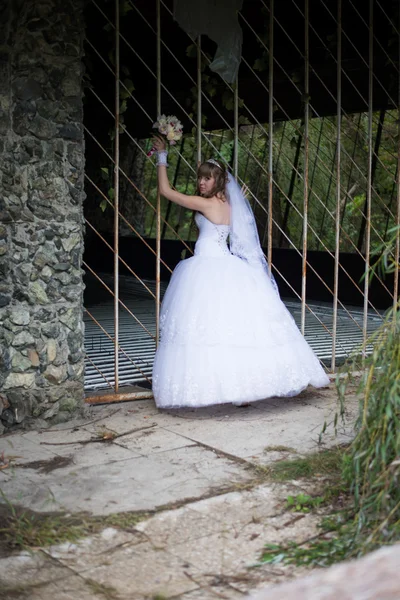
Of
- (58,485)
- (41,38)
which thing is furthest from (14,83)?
(58,485)

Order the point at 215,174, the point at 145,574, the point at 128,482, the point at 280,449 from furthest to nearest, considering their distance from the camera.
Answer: the point at 215,174, the point at 280,449, the point at 128,482, the point at 145,574

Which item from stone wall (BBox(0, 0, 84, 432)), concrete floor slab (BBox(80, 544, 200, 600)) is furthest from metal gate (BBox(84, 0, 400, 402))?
concrete floor slab (BBox(80, 544, 200, 600))

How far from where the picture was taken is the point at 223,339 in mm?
4816

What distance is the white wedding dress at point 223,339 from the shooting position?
4738mm

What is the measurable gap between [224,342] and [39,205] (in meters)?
1.35

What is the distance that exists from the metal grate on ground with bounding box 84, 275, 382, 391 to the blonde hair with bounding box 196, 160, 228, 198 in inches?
44.2

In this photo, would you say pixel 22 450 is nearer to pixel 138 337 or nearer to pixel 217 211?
pixel 217 211

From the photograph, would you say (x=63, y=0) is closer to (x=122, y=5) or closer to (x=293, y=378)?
(x=122, y=5)

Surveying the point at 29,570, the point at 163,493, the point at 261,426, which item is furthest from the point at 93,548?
the point at 261,426

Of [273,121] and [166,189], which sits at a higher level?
[273,121]

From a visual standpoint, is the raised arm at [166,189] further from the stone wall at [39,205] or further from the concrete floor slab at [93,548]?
the concrete floor slab at [93,548]

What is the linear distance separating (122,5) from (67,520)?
127 inches

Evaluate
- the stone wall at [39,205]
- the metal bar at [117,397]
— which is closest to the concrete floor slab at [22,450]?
the stone wall at [39,205]

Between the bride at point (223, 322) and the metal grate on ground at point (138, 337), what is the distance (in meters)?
0.58
